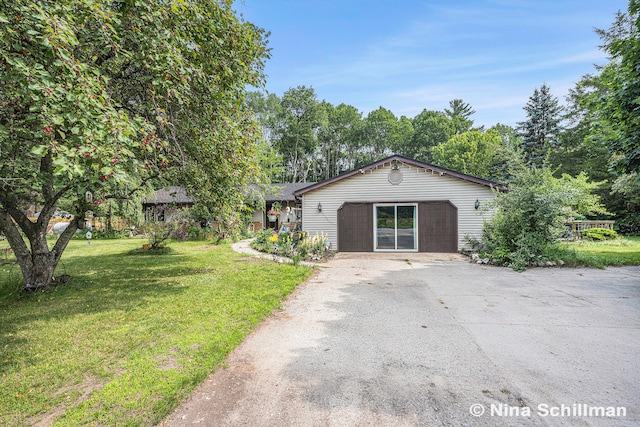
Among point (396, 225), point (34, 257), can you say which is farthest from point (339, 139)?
point (34, 257)

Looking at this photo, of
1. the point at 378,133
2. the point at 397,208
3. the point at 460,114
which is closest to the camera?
the point at 397,208

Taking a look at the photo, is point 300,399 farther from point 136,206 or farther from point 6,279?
point 136,206

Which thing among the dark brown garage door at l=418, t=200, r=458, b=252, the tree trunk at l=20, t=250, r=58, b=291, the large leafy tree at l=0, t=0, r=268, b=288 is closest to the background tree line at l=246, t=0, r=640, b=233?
the large leafy tree at l=0, t=0, r=268, b=288

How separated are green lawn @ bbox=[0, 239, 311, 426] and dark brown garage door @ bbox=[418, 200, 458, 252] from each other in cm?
703

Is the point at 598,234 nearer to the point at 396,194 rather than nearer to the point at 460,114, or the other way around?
the point at 396,194

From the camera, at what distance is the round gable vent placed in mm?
12555

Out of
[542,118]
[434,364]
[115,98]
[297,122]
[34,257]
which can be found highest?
[297,122]

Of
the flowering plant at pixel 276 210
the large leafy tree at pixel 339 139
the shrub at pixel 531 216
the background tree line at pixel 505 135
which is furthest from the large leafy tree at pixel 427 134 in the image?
the shrub at pixel 531 216

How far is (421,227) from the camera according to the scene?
12469mm

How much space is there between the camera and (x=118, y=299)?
5555 mm

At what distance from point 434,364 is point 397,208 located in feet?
33.0

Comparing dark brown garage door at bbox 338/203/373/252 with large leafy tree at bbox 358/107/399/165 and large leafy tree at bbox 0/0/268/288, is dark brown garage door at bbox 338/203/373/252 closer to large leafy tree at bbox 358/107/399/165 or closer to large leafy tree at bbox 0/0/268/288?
large leafy tree at bbox 0/0/268/288

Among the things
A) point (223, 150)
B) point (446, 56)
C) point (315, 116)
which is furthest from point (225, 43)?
point (315, 116)

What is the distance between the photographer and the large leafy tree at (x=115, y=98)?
9.02ft
